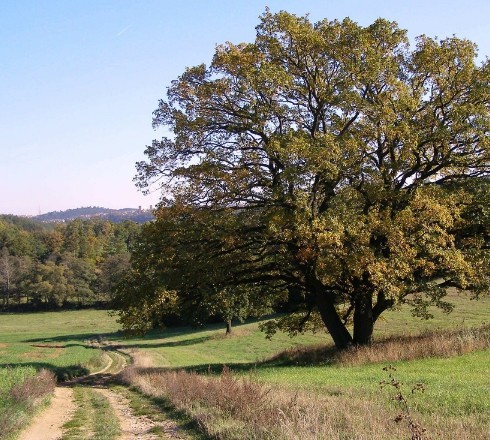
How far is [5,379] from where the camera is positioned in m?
19.8

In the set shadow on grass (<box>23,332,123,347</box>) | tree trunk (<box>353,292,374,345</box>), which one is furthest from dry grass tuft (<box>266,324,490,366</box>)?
shadow on grass (<box>23,332,123,347</box>)

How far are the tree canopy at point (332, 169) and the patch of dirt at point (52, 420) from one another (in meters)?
4.35

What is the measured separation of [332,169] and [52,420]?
37.6ft

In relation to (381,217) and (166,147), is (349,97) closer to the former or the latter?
(381,217)

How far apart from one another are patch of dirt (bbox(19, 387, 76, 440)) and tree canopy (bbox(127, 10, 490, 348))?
171 inches

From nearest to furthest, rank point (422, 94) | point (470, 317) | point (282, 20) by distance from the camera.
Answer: point (282, 20) → point (422, 94) → point (470, 317)

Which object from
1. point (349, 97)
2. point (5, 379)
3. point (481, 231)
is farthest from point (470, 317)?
point (5, 379)

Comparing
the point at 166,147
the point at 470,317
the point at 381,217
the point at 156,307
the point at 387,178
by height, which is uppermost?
the point at 166,147

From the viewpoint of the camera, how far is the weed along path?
1055 centimetres

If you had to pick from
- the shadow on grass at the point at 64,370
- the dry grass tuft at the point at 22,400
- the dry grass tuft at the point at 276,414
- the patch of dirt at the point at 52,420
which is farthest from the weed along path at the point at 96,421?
the shadow on grass at the point at 64,370

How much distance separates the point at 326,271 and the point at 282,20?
942 cm

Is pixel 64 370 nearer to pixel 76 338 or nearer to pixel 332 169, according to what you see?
pixel 332 169

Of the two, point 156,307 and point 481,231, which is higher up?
point 481,231

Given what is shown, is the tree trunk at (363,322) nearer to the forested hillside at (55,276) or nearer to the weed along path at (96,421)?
the weed along path at (96,421)
